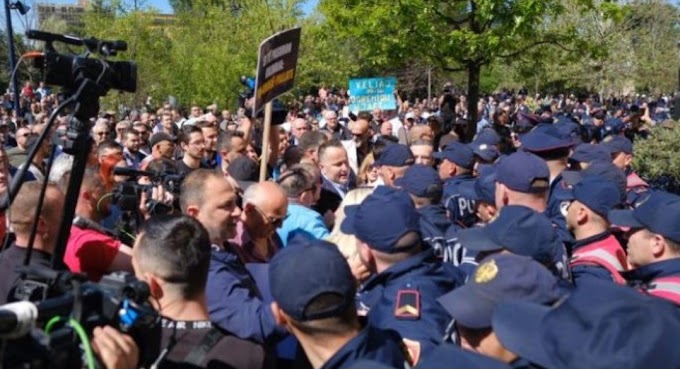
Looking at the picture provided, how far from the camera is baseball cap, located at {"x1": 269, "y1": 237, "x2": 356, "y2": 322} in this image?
8.32 feet

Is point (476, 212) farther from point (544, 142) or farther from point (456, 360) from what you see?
point (456, 360)

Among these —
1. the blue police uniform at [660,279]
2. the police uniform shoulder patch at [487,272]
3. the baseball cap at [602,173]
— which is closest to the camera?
the police uniform shoulder patch at [487,272]

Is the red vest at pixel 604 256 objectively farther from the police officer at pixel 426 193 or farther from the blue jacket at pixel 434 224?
the police officer at pixel 426 193

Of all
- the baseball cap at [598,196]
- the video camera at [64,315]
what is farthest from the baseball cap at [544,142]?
the video camera at [64,315]

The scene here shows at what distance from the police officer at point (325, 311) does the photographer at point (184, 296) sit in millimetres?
353

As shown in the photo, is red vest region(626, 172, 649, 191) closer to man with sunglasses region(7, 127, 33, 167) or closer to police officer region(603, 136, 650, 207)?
police officer region(603, 136, 650, 207)

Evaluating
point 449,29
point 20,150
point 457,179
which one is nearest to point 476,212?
point 457,179

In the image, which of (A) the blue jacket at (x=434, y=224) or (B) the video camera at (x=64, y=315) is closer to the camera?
(B) the video camera at (x=64, y=315)

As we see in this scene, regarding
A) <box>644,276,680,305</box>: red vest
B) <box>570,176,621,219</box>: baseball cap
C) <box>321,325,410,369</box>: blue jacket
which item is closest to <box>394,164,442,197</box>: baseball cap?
<box>570,176,621,219</box>: baseball cap

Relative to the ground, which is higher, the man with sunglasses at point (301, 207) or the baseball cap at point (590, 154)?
the baseball cap at point (590, 154)

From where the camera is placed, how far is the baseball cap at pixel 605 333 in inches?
66.9

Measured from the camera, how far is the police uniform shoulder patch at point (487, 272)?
2.73m

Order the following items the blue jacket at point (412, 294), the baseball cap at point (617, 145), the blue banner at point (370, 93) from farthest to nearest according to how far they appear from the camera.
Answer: the blue banner at point (370, 93), the baseball cap at point (617, 145), the blue jacket at point (412, 294)

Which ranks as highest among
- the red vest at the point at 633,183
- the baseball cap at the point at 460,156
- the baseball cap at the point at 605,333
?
the baseball cap at the point at 460,156
